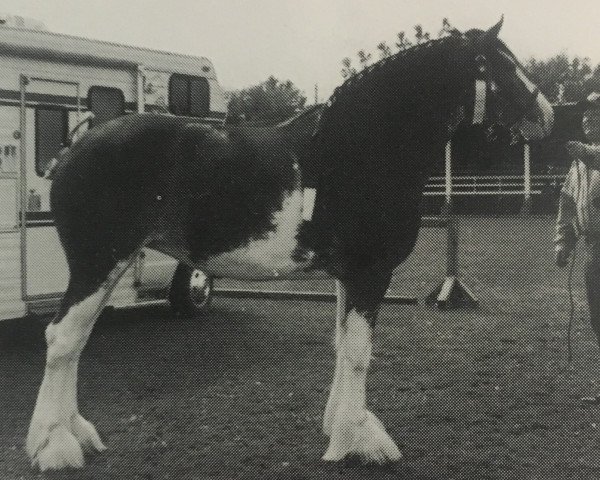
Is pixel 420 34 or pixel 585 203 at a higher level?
pixel 420 34

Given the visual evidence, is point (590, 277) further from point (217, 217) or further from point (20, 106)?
point (20, 106)

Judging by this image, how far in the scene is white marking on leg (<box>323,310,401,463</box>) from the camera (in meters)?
3.83

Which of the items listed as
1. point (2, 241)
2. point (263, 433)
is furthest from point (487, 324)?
point (2, 241)

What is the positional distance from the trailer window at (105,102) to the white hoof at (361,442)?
449 cm

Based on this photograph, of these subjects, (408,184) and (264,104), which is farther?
(264,104)

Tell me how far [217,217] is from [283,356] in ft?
10.2

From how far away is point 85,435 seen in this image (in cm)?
396

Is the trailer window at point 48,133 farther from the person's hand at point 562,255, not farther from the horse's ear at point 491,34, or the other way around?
the person's hand at point 562,255

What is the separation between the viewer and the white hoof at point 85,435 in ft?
12.9

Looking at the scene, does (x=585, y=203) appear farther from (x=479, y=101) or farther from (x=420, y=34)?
(x=420, y=34)

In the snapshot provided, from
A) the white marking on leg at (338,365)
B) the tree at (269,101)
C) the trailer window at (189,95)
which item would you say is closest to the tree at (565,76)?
the tree at (269,101)

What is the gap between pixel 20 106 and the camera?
6.57m

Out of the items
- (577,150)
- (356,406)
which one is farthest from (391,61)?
(356,406)

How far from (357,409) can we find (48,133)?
4343mm
